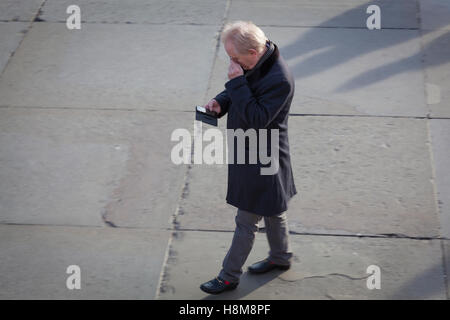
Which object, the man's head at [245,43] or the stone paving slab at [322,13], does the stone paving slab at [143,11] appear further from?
the man's head at [245,43]

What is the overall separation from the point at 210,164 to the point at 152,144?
22.4 inches

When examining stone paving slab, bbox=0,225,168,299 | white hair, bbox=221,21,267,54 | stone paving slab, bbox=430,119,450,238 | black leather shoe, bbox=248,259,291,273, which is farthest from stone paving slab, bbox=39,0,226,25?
white hair, bbox=221,21,267,54

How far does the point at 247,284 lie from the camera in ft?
13.9

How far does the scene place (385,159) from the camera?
5305 mm

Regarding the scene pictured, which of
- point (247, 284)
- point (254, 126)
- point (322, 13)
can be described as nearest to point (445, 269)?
point (247, 284)

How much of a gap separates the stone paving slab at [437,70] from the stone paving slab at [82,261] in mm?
2811

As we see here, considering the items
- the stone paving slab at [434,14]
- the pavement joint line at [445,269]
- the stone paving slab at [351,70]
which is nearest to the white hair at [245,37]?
the pavement joint line at [445,269]

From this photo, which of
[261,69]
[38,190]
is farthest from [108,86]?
[261,69]

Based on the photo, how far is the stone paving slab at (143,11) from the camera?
7.50 m

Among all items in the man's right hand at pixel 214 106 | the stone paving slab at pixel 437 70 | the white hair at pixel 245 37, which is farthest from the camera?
the stone paving slab at pixel 437 70

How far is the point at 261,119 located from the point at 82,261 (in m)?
1.70

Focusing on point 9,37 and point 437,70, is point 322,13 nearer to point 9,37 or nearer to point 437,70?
point 437,70

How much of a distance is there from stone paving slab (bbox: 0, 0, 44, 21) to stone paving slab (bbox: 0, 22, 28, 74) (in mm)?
156

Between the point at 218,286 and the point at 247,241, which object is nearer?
the point at 247,241
